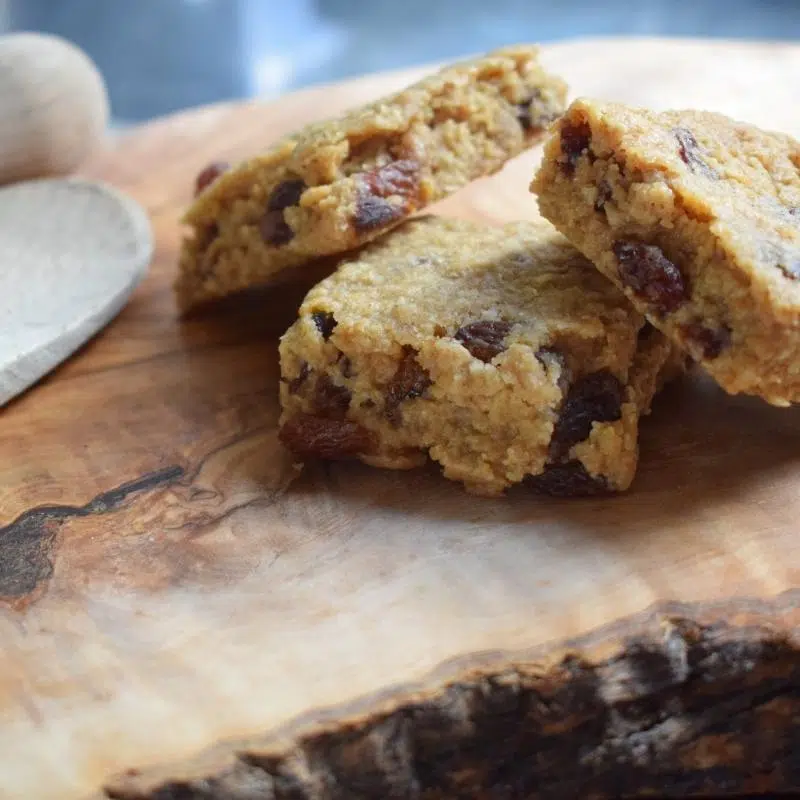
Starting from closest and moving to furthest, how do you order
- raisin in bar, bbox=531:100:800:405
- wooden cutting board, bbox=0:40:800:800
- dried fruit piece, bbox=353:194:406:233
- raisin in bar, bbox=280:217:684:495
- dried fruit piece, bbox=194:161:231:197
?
wooden cutting board, bbox=0:40:800:800 → raisin in bar, bbox=531:100:800:405 → raisin in bar, bbox=280:217:684:495 → dried fruit piece, bbox=353:194:406:233 → dried fruit piece, bbox=194:161:231:197

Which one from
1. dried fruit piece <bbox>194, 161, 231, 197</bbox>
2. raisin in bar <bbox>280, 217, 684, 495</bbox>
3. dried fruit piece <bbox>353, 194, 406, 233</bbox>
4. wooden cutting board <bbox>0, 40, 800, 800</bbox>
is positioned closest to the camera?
wooden cutting board <bbox>0, 40, 800, 800</bbox>

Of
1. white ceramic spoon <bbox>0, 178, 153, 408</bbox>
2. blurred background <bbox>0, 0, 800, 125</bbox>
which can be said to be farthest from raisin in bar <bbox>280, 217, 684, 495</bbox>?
blurred background <bbox>0, 0, 800, 125</bbox>

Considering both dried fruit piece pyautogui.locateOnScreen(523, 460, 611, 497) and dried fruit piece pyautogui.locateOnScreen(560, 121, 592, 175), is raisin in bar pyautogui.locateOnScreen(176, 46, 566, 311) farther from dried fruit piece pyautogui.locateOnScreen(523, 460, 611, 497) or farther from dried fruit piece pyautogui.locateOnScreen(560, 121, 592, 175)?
dried fruit piece pyautogui.locateOnScreen(523, 460, 611, 497)

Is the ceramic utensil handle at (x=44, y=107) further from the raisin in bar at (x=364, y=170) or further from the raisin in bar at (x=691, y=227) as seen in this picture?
the raisin in bar at (x=691, y=227)

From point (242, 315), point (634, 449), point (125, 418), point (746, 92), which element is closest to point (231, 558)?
point (125, 418)

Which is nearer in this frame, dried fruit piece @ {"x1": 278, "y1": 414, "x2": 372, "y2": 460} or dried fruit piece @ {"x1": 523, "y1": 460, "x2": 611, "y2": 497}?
dried fruit piece @ {"x1": 523, "y1": 460, "x2": 611, "y2": 497}

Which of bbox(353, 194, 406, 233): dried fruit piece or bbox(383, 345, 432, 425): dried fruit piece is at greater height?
bbox(353, 194, 406, 233): dried fruit piece

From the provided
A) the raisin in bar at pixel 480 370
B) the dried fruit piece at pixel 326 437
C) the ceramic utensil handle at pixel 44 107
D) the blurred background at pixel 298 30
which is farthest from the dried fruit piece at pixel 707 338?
the blurred background at pixel 298 30
